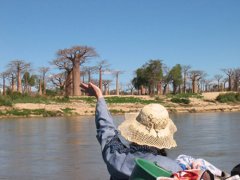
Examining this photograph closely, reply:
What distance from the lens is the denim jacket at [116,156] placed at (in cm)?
270

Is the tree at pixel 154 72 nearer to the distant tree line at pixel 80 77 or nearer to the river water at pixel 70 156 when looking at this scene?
the distant tree line at pixel 80 77

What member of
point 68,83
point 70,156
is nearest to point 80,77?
point 68,83

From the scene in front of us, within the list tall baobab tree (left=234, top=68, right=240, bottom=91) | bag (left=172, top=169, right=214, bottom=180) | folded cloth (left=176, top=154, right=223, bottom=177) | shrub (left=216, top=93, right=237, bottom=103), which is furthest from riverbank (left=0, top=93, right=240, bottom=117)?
tall baobab tree (left=234, top=68, right=240, bottom=91)

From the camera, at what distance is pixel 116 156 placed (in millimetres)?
2855

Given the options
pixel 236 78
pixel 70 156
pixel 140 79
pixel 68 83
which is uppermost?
pixel 236 78

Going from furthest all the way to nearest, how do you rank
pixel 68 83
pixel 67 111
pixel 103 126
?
1. pixel 68 83
2. pixel 67 111
3. pixel 103 126

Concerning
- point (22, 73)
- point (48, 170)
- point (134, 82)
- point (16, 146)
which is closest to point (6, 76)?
point (22, 73)

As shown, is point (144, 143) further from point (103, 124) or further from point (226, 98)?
point (226, 98)

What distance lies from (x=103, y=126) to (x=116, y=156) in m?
0.28

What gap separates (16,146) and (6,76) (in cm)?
5594

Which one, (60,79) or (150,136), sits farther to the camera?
(60,79)

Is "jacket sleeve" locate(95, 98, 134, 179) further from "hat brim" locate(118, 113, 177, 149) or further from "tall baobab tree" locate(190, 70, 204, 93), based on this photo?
"tall baobab tree" locate(190, 70, 204, 93)

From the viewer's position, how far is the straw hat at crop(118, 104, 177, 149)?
2768 millimetres

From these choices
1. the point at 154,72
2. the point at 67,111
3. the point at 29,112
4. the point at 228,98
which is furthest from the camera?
the point at 154,72
